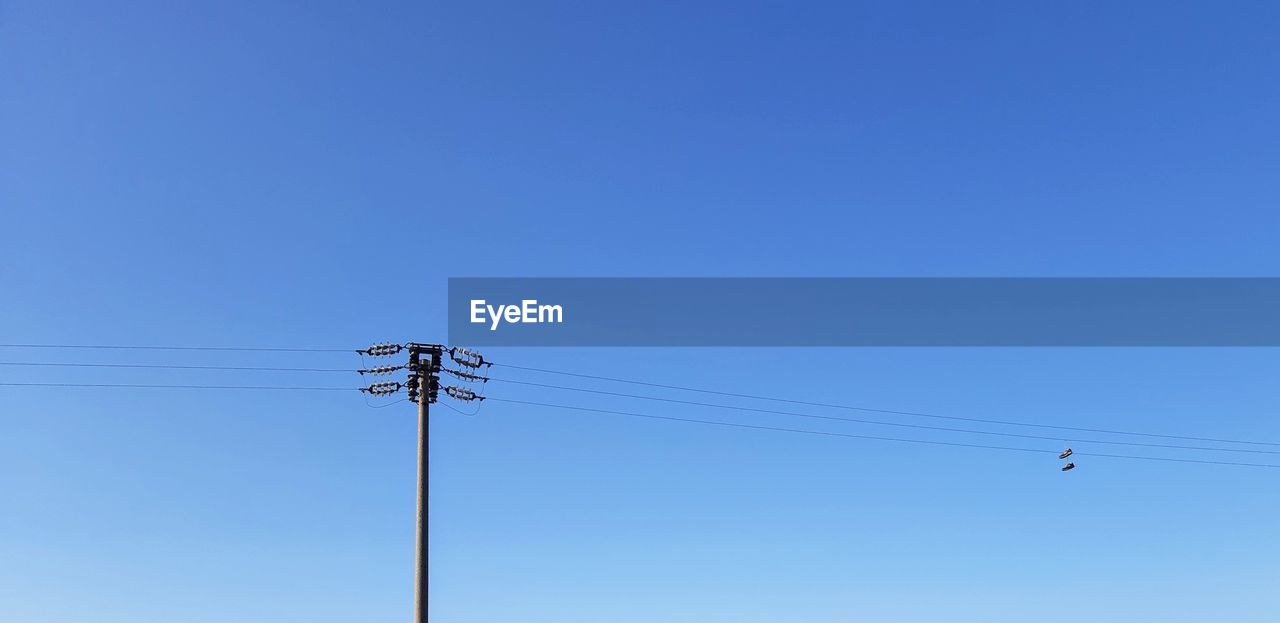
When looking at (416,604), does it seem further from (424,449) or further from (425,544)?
(424,449)

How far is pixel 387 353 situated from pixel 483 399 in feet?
16.3

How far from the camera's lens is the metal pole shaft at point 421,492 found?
1855 inches

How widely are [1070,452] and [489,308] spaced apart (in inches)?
1500

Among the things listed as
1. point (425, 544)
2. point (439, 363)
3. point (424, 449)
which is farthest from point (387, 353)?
point (425, 544)

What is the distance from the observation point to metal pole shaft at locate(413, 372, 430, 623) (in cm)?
4712

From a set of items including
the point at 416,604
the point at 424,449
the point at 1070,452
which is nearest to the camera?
the point at 416,604

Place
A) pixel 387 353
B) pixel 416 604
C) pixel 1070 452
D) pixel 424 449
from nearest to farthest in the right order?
1. pixel 416 604
2. pixel 424 449
3. pixel 387 353
4. pixel 1070 452

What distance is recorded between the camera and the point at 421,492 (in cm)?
4931

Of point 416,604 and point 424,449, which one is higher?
point 424,449

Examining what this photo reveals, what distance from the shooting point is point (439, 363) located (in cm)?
5359

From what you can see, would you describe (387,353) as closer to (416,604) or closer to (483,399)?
(483,399)

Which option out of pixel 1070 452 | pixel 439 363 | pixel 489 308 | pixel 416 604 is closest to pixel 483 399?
pixel 439 363

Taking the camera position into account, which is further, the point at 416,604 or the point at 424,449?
the point at 424,449

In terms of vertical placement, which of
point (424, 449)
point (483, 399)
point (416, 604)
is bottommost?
point (416, 604)
